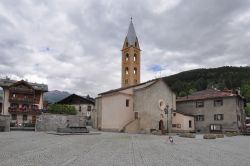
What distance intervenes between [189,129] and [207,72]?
11546 centimetres

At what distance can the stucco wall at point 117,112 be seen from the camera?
149 ft

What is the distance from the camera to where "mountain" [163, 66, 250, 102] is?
12040 cm

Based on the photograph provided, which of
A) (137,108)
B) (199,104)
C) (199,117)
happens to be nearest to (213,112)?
(199,117)

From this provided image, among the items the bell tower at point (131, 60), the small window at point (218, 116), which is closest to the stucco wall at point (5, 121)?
the bell tower at point (131, 60)

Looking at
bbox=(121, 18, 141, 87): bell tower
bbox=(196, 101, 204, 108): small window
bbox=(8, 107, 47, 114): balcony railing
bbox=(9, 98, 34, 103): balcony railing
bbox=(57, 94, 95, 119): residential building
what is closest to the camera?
bbox=(196, 101, 204, 108): small window

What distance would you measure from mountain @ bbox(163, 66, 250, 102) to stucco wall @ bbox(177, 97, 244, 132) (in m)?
59.8

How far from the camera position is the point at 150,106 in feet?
153

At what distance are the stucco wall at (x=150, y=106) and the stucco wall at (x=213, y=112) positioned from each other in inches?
221

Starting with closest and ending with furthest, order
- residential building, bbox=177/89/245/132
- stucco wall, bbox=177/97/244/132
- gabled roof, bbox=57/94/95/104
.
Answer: stucco wall, bbox=177/97/244/132 < residential building, bbox=177/89/245/132 < gabled roof, bbox=57/94/95/104

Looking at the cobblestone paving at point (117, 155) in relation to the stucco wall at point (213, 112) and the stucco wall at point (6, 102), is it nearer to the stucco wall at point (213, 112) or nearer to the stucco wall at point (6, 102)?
the stucco wall at point (213, 112)

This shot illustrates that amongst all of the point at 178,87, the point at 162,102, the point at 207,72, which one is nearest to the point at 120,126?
the point at 162,102

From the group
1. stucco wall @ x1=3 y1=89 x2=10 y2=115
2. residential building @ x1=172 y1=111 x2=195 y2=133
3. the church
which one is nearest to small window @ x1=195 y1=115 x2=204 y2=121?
Answer: residential building @ x1=172 y1=111 x2=195 y2=133

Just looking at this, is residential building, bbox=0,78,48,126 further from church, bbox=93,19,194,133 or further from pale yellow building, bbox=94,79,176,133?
pale yellow building, bbox=94,79,176,133

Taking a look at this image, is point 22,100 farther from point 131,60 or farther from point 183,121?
point 183,121
